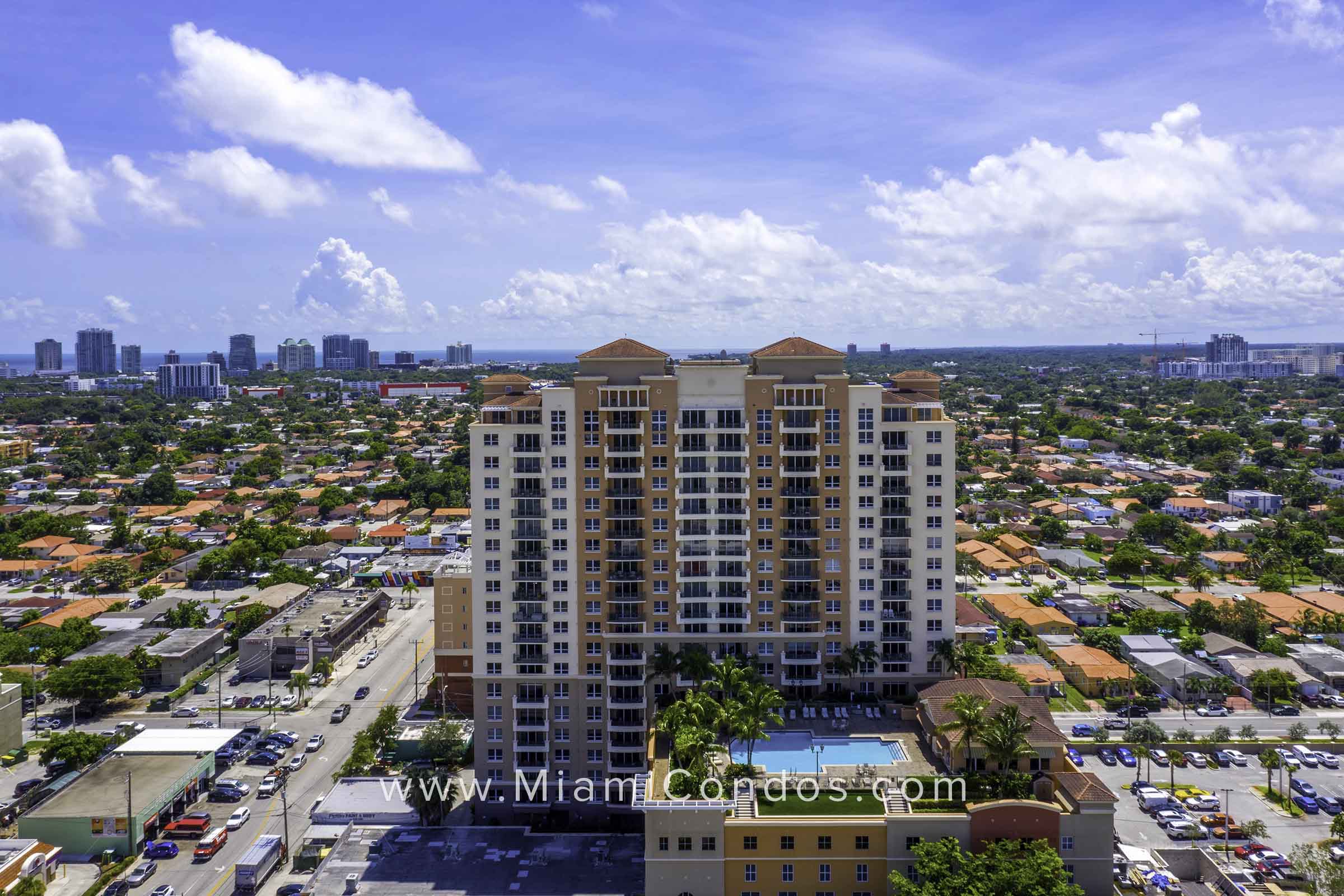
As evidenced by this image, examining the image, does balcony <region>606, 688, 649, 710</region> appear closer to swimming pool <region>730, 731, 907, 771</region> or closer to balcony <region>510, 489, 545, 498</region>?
swimming pool <region>730, 731, 907, 771</region>

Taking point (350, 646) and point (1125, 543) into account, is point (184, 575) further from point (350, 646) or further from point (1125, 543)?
point (1125, 543)

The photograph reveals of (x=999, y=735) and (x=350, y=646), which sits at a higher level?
(x=999, y=735)

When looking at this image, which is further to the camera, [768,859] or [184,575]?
[184,575]

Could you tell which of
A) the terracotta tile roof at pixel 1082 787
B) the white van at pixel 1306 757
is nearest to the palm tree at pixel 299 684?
the terracotta tile roof at pixel 1082 787

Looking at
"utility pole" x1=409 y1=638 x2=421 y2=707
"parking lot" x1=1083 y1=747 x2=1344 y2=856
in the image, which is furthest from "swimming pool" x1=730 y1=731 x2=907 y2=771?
"utility pole" x1=409 y1=638 x2=421 y2=707

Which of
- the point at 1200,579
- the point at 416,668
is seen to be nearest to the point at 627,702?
the point at 416,668

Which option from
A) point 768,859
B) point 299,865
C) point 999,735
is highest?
point 999,735

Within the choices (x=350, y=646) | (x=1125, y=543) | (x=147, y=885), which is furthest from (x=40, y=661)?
(x=1125, y=543)
